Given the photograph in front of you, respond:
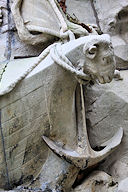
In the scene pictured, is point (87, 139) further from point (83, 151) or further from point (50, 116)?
point (50, 116)

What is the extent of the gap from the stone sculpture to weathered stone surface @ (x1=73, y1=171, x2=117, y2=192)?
0.07 m

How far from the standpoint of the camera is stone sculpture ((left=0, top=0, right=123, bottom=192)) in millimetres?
1536

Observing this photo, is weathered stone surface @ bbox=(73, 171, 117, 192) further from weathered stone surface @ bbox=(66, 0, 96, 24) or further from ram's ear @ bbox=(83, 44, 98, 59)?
weathered stone surface @ bbox=(66, 0, 96, 24)

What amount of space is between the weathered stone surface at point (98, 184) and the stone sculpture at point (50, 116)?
67 millimetres

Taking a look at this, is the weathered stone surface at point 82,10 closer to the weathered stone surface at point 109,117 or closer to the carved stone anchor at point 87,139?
the weathered stone surface at point 109,117

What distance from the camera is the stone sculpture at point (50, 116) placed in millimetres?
1536

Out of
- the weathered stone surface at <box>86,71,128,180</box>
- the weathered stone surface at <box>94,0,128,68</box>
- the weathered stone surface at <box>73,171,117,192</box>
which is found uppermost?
the weathered stone surface at <box>94,0,128,68</box>

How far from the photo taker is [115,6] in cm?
242

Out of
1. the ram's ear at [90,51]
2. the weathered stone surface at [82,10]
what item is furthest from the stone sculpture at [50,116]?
the weathered stone surface at [82,10]

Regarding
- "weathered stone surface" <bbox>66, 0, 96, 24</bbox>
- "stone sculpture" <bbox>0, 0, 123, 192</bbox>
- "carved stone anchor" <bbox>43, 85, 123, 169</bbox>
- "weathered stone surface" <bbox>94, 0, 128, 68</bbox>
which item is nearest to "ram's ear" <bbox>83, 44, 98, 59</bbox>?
"stone sculpture" <bbox>0, 0, 123, 192</bbox>

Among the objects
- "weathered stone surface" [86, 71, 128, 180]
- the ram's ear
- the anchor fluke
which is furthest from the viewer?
"weathered stone surface" [86, 71, 128, 180]

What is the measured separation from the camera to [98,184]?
5.62 ft

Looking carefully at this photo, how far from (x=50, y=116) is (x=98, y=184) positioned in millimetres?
458

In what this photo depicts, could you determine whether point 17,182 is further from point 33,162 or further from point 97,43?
point 97,43
